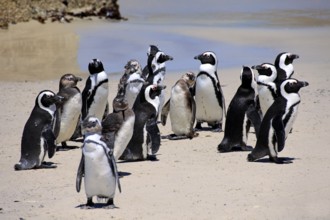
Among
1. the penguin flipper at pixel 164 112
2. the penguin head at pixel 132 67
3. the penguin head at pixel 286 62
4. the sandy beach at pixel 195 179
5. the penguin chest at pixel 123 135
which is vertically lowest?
the sandy beach at pixel 195 179

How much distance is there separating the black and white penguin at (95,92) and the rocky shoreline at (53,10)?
40.9ft

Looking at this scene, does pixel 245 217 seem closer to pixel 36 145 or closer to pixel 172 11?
pixel 36 145

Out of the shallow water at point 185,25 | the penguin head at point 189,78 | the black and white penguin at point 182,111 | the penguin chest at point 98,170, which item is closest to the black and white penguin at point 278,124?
Answer: the black and white penguin at point 182,111

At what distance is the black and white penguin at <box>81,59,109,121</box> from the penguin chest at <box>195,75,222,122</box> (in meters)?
1.16

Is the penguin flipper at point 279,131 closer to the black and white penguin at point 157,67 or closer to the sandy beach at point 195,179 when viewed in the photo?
the sandy beach at point 195,179

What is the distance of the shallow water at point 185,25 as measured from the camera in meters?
19.8

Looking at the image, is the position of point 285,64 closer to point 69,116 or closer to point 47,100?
point 69,116

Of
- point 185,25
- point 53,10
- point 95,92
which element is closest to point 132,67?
point 95,92

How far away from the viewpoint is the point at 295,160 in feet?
34.2

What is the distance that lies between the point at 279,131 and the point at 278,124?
7 centimetres

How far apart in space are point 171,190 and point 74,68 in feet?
33.4

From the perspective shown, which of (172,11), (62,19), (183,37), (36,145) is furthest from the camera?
(172,11)

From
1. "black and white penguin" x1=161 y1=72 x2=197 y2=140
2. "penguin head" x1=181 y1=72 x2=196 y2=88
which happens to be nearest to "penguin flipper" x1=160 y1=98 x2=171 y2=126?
"black and white penguin" x1=161 y1=72 x2=197 y2=140

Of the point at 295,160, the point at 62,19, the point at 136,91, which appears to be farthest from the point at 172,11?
the point at 295,160
